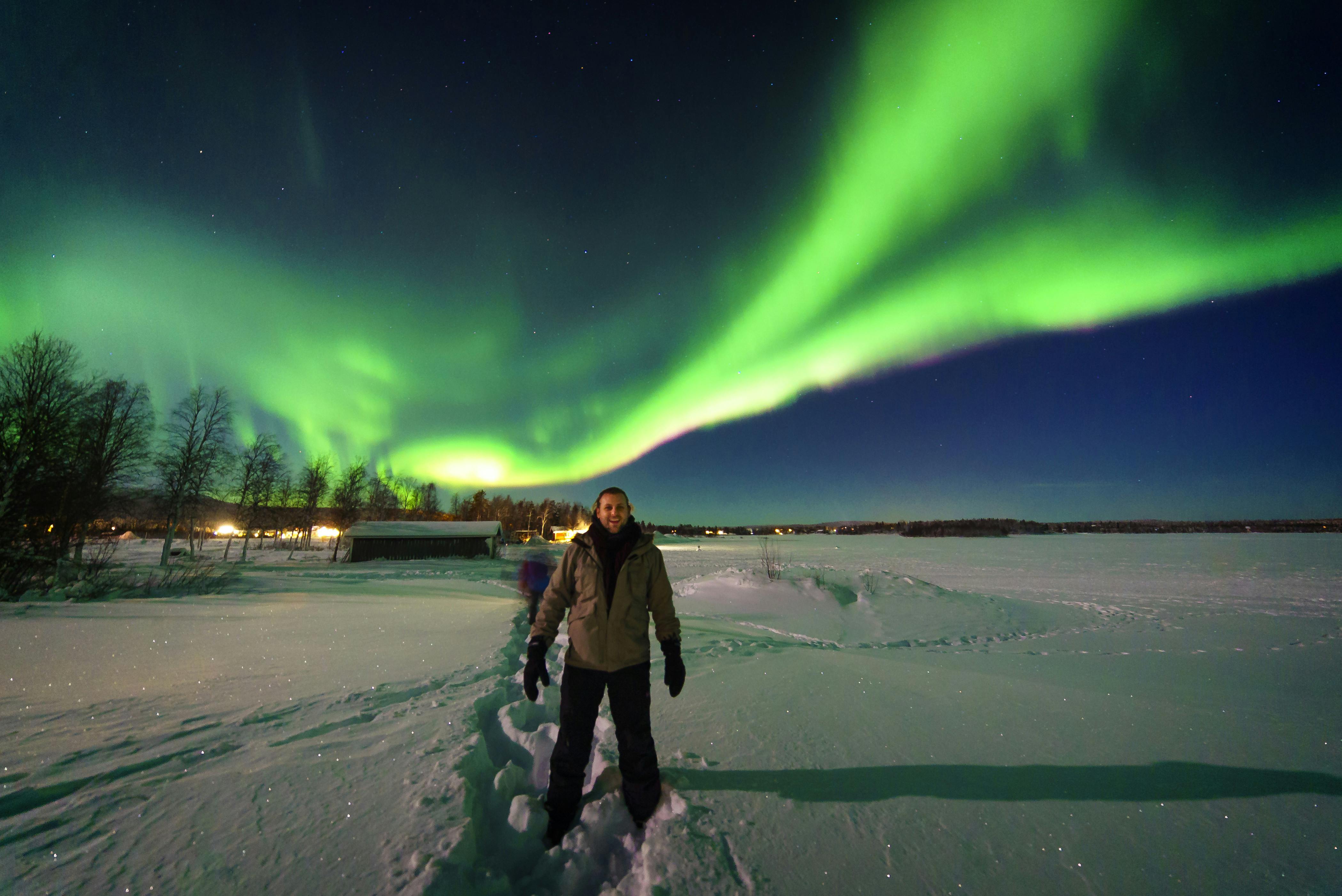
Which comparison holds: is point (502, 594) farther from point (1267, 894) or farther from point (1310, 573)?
point (1310, 573)

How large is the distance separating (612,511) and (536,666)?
1129 millimetres

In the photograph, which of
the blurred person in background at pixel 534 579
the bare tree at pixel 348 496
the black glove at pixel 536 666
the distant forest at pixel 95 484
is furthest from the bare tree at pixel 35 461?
the bare tree at pixel 348 496

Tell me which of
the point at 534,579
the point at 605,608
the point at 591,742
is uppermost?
the point at 605,608

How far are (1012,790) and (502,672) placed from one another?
5333 millimetres

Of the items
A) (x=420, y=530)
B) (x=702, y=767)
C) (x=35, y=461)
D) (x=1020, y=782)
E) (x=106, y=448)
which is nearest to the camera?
(x=1020, y=782)

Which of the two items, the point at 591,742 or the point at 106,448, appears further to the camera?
the point at 106,448

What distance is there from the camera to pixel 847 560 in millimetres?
33188

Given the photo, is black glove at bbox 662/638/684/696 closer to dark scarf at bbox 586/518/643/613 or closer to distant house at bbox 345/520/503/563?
dark scarf at bbox 586/518/643/613

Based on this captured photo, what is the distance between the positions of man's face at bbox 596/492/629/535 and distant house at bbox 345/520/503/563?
3743 cm

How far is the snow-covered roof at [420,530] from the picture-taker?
1394 inches

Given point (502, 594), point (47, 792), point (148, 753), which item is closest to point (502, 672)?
point (148, 753)

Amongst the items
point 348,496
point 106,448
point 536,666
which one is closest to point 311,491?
point 348,496

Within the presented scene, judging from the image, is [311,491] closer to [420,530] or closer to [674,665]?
[420,530]

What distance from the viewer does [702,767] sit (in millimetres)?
3393
